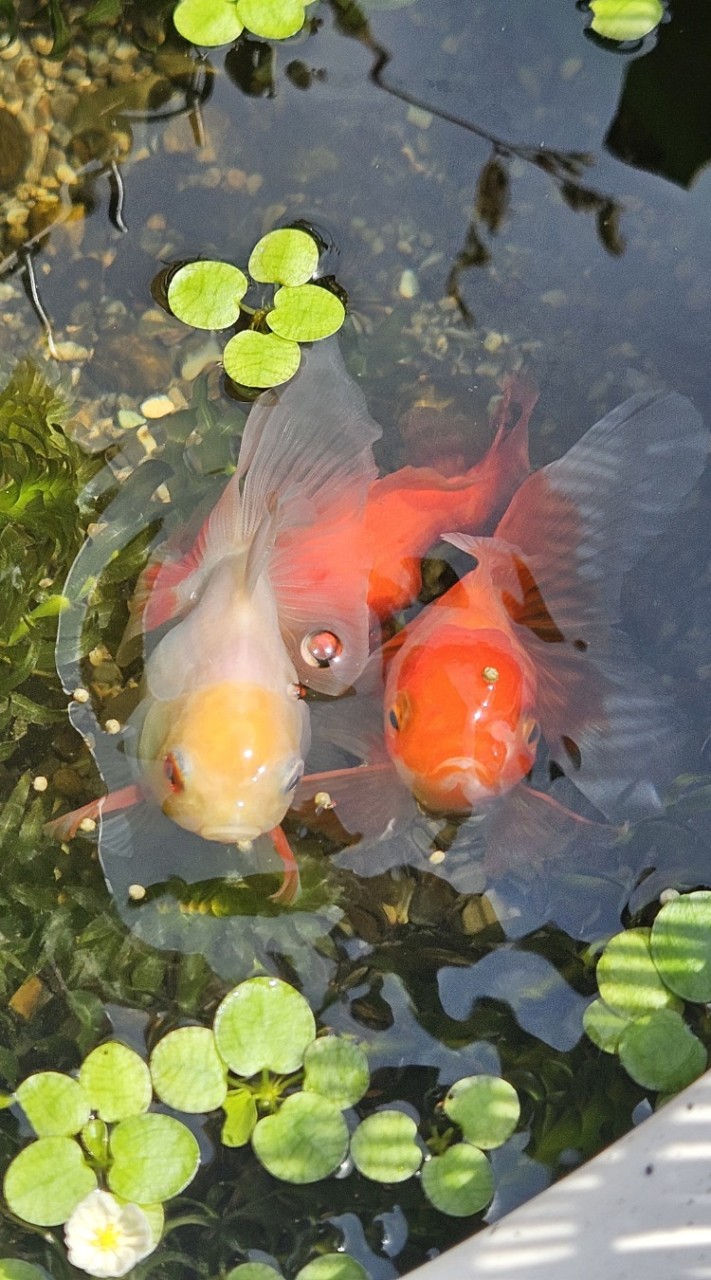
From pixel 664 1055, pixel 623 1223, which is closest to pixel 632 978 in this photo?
pixel 664 1055

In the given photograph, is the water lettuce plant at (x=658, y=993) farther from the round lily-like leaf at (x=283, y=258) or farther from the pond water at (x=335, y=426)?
the round lily-like leaf at (x=283, y=258)

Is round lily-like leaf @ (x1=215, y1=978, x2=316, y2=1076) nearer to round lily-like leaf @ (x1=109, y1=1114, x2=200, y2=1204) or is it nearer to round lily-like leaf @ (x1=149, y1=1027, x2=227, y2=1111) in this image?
round lily-like leaf @ (x1=149, y1=1027, x2=227, y2=1111)

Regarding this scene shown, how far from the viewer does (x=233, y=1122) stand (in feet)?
7.72

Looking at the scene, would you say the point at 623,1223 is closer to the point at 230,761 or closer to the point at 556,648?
the point at 230,761

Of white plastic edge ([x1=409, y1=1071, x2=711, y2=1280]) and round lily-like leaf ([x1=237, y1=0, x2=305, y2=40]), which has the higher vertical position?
round lily-like leaf ([x1=237, y1=0, x2=305, y2=40])

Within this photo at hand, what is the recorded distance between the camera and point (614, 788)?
2621 millimetres

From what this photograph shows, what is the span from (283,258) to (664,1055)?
2.17 meters

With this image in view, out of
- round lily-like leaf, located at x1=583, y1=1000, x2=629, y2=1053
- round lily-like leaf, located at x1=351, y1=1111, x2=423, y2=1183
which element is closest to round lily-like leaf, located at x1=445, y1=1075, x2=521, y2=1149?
round lily-like leaf, located at x1=351, y1=1111, x2=423, y2=1183

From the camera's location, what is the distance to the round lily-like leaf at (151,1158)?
2291 mm

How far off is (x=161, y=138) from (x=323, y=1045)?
252 centimetres

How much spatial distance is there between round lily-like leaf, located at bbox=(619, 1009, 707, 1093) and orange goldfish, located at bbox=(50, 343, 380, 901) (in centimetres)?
85

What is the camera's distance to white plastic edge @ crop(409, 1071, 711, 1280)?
2.05m

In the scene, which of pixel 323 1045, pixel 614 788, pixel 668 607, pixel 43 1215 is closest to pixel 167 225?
pixel 668 607

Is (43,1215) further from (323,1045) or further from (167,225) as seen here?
(167,225)
